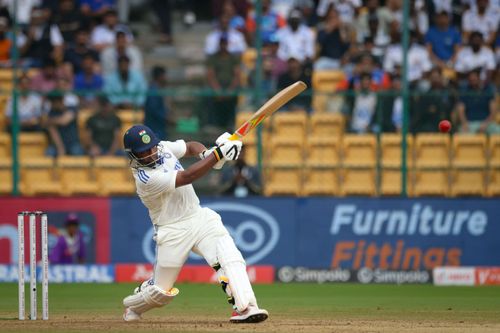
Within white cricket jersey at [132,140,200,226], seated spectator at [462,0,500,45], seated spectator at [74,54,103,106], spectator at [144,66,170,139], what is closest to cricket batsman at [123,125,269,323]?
white cricket jersey at [132,140,200,226]

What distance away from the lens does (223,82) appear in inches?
558

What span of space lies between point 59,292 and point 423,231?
501 centimetres

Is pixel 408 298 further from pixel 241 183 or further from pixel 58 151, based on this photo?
pixel 58 151

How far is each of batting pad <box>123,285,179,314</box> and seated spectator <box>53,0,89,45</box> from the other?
7681 millimetres

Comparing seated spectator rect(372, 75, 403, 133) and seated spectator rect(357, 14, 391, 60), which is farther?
seated spectator rect(357, 14, 391, 60)

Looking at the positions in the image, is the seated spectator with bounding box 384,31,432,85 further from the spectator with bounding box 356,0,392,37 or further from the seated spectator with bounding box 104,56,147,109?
the seated spectator with bounding box 104,56,147,109

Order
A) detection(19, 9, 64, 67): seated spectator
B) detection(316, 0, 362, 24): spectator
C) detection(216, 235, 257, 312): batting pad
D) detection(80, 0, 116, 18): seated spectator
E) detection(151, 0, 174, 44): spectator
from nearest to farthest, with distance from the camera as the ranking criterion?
detection(216, 235, 257, 312): batting pad → detection(19, 9, 64, 67): seated spectator → detection(316, 0, 362, 24): spectator → detection(80, 0, 116, 18): seated spectator → detection(151, 0, 174, 44): spectator

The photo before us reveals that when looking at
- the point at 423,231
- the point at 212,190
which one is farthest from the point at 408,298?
the point at 212,190

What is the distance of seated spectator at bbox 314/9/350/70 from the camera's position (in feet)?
48.6

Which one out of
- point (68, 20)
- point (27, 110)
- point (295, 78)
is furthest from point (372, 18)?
point (27, 110)

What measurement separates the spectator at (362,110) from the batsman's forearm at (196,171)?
19.6 feet

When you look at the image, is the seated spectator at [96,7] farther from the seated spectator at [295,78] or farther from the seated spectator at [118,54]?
the seated spectator at [295,78]

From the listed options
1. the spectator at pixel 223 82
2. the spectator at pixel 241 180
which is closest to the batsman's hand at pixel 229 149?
the spectator at pixel 223 82

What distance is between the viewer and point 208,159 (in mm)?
8047
